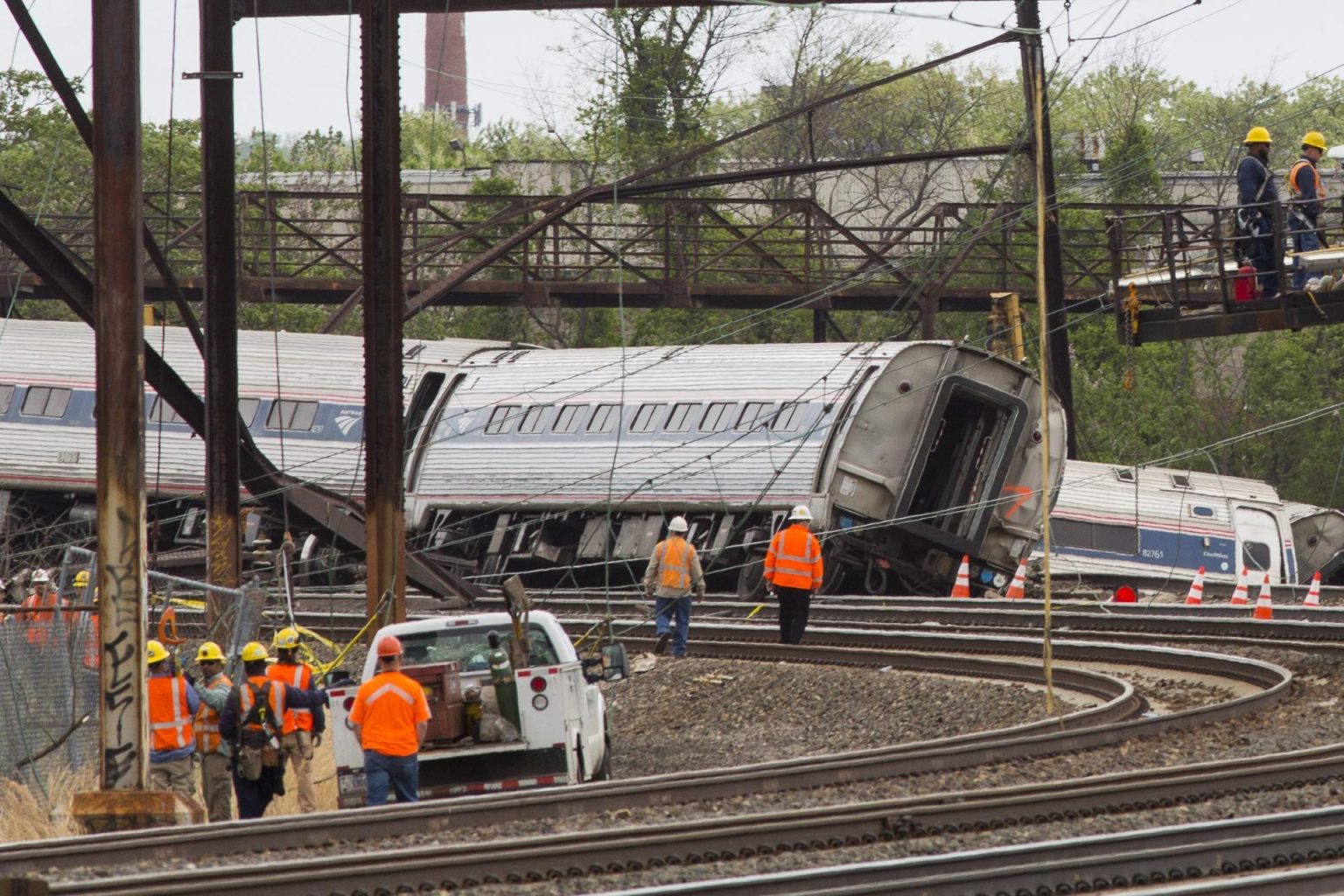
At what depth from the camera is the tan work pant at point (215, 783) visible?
1420 cm

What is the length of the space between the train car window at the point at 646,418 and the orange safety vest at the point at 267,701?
59.3 ft

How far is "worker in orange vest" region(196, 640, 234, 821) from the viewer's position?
557 inches

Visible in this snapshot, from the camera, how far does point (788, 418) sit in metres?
29.7

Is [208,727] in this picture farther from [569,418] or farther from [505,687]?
[569,418]

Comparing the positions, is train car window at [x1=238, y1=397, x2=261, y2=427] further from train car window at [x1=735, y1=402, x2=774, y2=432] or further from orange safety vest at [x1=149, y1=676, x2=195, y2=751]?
orange safety vest at [x1=149, y1=676, x2=195, y2=751]

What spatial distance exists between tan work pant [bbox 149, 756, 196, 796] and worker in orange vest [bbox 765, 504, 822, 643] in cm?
789

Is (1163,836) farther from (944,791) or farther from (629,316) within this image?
(629,316)

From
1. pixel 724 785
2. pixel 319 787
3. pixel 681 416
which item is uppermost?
pixel 681 416

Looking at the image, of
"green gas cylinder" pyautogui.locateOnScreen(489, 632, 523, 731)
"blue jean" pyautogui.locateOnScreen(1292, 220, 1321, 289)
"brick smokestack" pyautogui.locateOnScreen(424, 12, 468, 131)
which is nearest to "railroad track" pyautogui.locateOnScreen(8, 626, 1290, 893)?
"green gas cylinder" pyautogui.locateOnScreen(489, 632, 523, 731)

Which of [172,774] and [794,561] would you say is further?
[794,561]

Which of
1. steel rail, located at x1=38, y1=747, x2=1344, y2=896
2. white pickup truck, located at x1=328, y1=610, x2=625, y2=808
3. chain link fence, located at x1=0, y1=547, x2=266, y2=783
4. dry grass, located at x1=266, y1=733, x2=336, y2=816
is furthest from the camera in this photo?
dry grass, located at x1=266, y1=733, x2=336, y2=816

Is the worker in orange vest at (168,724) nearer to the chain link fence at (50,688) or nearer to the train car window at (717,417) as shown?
the chain link fence at (50,688)

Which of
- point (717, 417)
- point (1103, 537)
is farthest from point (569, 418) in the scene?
point (1103, 537)

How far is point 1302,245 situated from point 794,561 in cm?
577
